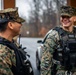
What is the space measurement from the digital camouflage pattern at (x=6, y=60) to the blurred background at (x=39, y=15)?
2.84 m

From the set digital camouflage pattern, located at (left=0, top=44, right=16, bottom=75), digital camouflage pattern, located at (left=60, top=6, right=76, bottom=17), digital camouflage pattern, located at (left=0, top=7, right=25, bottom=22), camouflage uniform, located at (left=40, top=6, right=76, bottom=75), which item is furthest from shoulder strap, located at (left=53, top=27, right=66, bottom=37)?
digital camouflage pattern, located at (left=0, top=44, right=16, bottom=75)

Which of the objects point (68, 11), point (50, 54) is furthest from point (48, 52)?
point (68, 11)

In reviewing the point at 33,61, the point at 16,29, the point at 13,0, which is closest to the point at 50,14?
the point at 13,0

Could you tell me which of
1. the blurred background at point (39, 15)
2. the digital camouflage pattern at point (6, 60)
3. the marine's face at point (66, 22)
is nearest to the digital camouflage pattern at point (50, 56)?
the marine's face at point (66, 22)

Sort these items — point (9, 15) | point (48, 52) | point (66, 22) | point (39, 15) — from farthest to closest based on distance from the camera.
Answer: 1. point (39, 15)
2. point (66, 22)
3. point (48, 52)
4. point (9, 15)

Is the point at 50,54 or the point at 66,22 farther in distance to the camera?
the point at 66,22

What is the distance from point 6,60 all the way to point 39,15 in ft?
12.4

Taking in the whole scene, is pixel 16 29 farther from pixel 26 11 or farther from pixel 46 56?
pixel 26 11

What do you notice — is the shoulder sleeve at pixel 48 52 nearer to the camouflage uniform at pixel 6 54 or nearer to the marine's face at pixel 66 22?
the marine's face at pixel 66 22

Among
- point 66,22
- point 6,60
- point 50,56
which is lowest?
point 50,56

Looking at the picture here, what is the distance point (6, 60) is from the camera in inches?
75.1

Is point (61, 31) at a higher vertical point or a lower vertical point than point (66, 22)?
lower

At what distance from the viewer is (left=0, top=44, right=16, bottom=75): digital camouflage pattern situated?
73.5 inches

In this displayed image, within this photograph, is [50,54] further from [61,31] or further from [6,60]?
[6,60]
